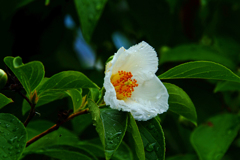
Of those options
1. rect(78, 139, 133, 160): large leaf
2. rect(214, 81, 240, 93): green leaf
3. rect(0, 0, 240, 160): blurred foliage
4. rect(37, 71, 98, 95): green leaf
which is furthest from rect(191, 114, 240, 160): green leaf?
rect(37, 71, 98, 95): green leaf

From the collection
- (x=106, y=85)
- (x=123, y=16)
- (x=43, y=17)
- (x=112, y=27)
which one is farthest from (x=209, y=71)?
(x=123, y=16)

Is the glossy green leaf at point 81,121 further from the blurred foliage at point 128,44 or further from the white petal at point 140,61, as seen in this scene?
the white petal at point 140,61

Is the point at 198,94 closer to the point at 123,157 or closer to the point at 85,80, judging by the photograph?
the point at 123,157

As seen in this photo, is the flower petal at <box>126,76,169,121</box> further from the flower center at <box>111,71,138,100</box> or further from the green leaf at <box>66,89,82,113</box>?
the green leaf at <box>66,89,82,113</box>

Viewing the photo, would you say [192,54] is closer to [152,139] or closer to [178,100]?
[178,100]

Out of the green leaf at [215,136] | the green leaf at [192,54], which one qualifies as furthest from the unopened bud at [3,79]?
the green leaf at [192,54]

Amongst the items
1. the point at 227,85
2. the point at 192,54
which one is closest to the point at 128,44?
the point at 192,54
